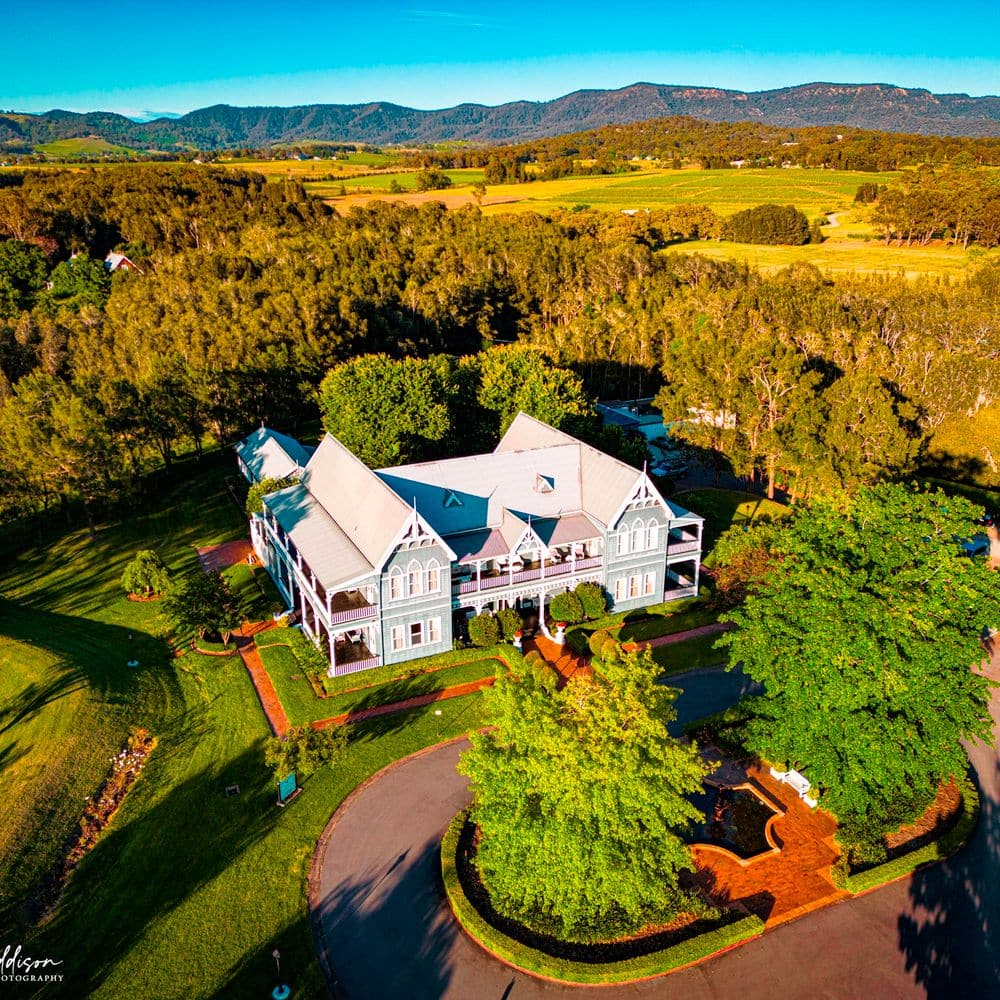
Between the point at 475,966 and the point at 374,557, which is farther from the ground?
the point at 374,557

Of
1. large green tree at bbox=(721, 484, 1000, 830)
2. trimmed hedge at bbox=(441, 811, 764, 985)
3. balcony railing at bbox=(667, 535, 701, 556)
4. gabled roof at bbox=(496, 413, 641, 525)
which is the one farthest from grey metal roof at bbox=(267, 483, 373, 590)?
large green tree at bbox=(721, 484, 1000, 830)

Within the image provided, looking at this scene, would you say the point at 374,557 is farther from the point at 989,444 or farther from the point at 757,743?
the point at 989,444

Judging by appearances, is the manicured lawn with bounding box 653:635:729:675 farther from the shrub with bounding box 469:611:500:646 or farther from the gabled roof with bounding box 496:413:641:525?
the shrub with bounding box 469:611:500:646

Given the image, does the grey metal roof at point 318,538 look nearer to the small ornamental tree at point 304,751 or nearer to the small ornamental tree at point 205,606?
the small ornamental tree at point 205,606

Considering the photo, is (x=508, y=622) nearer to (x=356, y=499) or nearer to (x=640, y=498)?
(x=640, y=498)

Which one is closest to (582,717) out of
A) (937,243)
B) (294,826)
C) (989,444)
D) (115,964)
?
(294,826)

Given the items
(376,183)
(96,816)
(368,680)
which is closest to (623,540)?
(368,680)
